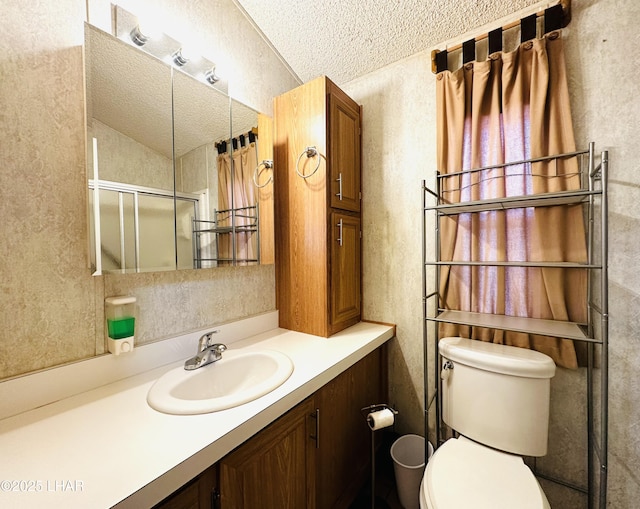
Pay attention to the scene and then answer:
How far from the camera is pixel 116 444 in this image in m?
0.70

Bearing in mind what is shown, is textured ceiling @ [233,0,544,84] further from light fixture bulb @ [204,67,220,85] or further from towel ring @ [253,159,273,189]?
towel ring @ [253,159,273,189]

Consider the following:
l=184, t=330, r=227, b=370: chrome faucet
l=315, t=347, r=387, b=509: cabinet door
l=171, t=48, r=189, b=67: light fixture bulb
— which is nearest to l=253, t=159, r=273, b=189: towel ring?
l=171, t=48, r=189, b=67: light fixture bulb

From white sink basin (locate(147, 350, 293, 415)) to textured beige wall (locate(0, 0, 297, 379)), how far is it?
25 cm

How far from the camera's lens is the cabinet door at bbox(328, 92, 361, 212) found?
1520 mm

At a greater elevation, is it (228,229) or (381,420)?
(228,229)

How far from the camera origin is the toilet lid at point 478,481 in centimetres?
90

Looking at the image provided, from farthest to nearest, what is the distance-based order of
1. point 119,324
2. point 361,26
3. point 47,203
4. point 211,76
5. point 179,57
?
point 361,26 → point 211,76 → point 179,57 → point 119,324 → point 47,203

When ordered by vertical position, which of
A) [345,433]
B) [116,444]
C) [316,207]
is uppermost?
[316,207]

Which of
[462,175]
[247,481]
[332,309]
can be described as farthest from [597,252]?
[247,481]

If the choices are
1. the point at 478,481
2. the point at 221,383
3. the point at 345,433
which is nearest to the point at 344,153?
the point at 221,383

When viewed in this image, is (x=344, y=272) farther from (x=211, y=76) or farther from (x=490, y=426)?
(x=211, y=76)

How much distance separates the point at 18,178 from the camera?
33.1 inches

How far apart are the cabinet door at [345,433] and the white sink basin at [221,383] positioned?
242 millimetres

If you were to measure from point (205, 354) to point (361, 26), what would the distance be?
69.0 inches
